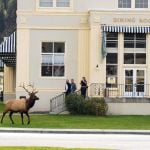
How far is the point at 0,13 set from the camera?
357 feet

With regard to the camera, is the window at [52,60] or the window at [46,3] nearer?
the window at [52,60]

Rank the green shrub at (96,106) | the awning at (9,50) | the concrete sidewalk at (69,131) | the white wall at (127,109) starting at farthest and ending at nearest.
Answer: the awning at (9,50) → the white wall at (127,109) → the green shrub at (96,106) → the concrete sidewalk at (69,131)

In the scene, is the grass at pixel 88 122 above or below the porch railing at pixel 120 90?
below

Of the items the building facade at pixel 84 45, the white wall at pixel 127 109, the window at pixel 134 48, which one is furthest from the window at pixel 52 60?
the white wall at pixel 127 109

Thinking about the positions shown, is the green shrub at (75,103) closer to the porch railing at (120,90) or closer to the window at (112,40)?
the porch railing at (120,90)

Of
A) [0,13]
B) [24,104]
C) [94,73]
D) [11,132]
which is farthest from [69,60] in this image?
[0,13]

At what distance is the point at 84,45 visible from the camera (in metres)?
41.5

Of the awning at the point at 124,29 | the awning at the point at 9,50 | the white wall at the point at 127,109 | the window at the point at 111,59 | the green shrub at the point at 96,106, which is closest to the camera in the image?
the green shrub at the point at 96,106

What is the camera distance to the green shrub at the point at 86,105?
3722cm

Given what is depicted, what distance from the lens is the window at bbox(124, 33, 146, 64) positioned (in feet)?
134

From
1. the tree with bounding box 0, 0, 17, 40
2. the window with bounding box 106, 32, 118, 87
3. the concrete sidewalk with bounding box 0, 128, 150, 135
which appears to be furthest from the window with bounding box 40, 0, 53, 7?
the tree with bounding box 0, 0, 17, 40

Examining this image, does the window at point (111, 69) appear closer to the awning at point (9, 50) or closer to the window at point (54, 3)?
the window at point (54, 3)

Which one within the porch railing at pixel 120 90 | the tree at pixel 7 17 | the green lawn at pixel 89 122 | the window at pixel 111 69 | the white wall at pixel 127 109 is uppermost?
the tree at pixel 7 17

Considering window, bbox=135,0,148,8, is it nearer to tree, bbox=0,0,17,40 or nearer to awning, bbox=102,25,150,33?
awning, bbox=102,25,150,33
